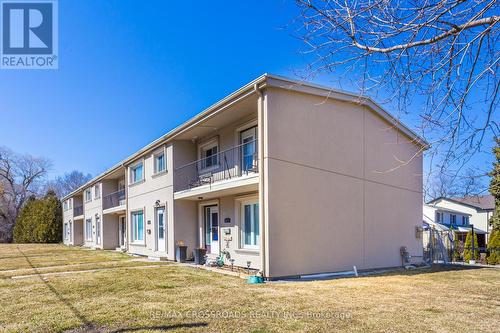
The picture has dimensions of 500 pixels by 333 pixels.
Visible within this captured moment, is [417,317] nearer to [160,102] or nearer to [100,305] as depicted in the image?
[100,305]

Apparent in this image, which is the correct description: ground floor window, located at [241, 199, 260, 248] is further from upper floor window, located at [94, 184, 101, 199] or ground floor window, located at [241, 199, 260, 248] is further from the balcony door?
upper floor window, located at [94, 184, 101, 199]

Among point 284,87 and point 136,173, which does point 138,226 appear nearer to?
point 136,173

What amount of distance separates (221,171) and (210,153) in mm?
1768

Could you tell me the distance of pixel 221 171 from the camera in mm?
16188

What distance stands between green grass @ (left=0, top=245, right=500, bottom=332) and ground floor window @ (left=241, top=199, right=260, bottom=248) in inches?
89.8

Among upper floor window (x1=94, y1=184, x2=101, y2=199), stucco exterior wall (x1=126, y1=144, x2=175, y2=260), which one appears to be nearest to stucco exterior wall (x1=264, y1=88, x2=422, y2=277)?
stucco exterior wall (x1=126, y1=144, x2=175, y2=260)

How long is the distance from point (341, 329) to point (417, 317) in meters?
1.78

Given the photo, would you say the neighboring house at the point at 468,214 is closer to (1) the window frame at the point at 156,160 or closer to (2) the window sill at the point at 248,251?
(1) the window frame at the point at 156,160

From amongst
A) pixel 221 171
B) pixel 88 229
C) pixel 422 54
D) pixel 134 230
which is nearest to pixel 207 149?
pixel 221 171

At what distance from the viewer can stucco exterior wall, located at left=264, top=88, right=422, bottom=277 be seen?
11836 millimetres

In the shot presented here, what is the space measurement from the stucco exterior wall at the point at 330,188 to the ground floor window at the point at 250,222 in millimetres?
2266

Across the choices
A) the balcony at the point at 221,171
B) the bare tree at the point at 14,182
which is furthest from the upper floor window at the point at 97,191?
the bare tree at the point at 14,182

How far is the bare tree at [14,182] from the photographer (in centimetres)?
5191

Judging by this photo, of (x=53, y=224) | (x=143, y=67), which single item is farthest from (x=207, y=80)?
(x=53, y=224)
